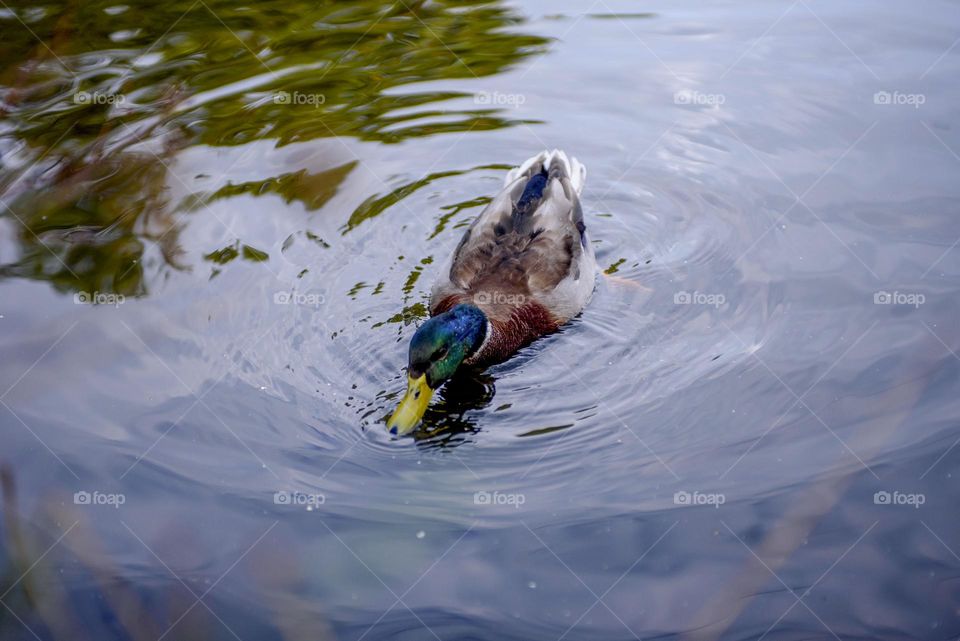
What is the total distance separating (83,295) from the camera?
5.75 meters

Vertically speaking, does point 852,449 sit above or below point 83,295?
below

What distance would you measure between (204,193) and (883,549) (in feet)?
15.5

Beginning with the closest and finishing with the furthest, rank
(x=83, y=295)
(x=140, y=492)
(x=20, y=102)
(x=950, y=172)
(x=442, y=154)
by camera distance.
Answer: (x=140, y=492) < (x=83, y=295) < (x=950, y=172) < (x=442, y=154) < (x=20, y=102)

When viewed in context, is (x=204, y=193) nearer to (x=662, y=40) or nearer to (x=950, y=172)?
(x=662, y=40)

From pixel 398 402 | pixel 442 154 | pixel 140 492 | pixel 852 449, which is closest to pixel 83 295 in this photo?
pixel 140 492

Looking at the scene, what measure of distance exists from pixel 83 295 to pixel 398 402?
6.88 feet

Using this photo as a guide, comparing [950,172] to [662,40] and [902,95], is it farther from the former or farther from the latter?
[662,40]

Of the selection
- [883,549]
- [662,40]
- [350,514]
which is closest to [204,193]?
[350,514]

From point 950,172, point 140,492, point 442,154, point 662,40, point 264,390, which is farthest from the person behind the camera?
point 662,40

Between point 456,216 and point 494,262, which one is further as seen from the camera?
point 456,216
